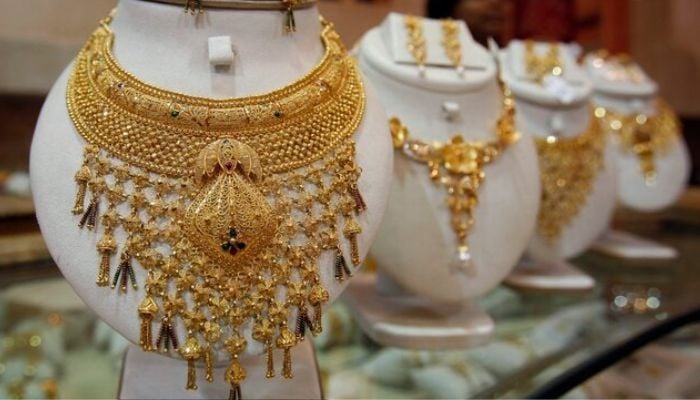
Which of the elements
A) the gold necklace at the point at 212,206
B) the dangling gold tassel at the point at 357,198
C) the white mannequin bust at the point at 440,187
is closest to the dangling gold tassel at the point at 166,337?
the gold necklace at the point at 212,206

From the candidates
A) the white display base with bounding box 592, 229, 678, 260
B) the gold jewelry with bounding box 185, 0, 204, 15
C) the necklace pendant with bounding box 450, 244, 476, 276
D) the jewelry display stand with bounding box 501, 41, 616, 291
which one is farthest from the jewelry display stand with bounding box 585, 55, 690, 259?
the gold jewelry with bounding box 185, 0, 204, 15

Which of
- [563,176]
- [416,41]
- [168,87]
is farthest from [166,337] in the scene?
[563,176]

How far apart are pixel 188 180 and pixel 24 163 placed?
0.94 m

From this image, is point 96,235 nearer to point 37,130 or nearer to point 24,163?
point 37,130

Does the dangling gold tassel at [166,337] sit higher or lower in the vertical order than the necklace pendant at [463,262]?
higher

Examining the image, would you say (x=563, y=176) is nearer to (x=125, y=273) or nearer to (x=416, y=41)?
(x=416, y=41)

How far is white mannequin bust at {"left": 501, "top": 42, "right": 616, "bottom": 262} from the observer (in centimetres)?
127

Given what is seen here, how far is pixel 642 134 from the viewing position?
1.62 metres

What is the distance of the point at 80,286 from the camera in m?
0.70

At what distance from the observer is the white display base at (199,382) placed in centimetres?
80

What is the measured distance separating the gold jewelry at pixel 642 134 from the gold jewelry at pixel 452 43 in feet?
2.10

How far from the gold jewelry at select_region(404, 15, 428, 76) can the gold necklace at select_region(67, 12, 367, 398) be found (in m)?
0.32

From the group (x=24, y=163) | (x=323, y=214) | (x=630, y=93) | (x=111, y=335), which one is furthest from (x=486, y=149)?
(x=24, y=163)

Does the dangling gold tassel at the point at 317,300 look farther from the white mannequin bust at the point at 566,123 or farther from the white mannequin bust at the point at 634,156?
→ the white mannequin bust at the point at 634,156
